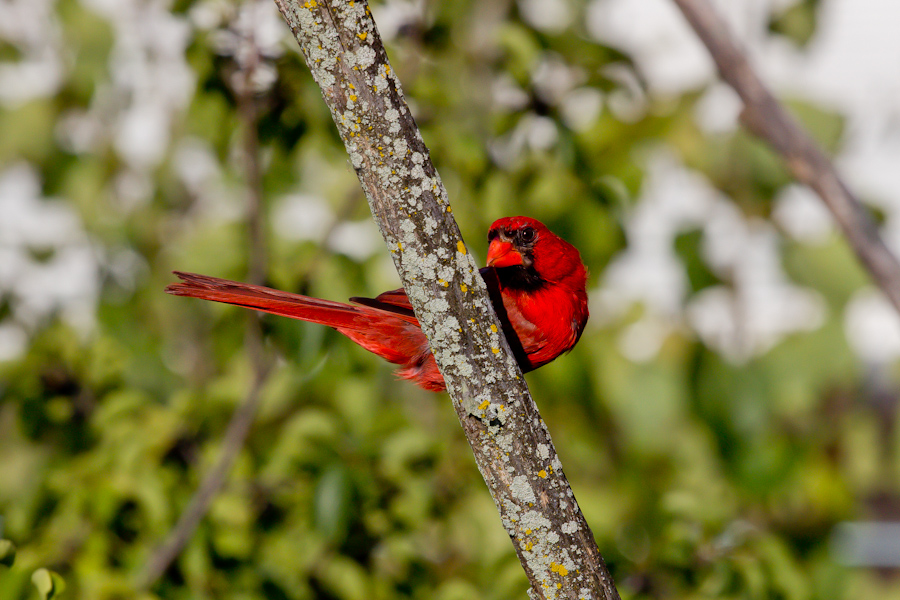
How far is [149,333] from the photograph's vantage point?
264 cm

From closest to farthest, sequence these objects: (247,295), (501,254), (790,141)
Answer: (247,295), (501,254), (790,141)

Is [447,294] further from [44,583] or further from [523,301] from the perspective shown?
[44,583]

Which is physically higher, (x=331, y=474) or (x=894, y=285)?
(x=894, y=285)

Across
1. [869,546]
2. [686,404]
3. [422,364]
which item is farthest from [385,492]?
[869,546]

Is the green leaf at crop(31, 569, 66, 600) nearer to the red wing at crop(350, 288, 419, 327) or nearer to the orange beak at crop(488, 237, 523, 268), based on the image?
the red wing at crop(350, 288, 419, 327)

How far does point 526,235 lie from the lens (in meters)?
0.98

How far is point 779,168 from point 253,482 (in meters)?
1.72

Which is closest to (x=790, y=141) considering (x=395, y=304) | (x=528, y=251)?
(x=528, y=251)

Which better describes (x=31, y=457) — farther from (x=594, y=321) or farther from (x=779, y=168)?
(x=779, y=168)

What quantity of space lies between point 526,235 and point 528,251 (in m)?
0.02

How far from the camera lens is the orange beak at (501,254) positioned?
96 centimetres

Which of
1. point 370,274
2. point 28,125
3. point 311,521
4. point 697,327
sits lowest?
point 311,521

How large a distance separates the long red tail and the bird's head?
0.14 m

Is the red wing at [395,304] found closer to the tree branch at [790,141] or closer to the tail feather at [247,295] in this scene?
the tail feather at [247,295]
